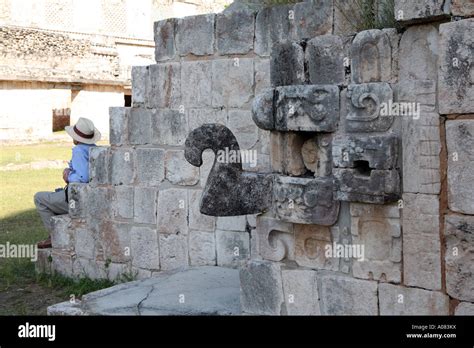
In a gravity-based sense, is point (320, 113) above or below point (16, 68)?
below

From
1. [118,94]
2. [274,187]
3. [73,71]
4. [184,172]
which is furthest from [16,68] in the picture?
[274,187]

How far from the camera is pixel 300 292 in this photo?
3.69 meters

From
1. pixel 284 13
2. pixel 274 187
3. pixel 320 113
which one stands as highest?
pixel 284 13

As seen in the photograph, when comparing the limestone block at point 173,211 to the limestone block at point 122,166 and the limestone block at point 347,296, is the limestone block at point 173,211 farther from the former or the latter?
the limestone block at point 347,296

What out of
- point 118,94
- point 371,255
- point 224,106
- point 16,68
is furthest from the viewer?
point 118,94

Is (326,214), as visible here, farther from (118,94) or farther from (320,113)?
(118,94)

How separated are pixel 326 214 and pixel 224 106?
8.82 feet

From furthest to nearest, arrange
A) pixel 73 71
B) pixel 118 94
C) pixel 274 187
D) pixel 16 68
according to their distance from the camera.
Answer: pixel 118 94, pixel 73 71, pixel 16 68, pixel 274 187

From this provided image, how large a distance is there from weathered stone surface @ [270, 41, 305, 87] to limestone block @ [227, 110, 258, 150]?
196 centimetres

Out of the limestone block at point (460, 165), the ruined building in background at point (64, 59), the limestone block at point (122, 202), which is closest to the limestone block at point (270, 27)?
the limestone block at point (122, 202)

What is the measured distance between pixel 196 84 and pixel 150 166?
3.01 feet

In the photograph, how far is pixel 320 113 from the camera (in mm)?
3521

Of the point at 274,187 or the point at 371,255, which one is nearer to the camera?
the point at 371,255

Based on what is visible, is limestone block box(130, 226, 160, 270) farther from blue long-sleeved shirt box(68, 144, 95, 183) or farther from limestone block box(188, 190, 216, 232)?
blue long-sleeved shirt box(68, 144, 95, 183)
